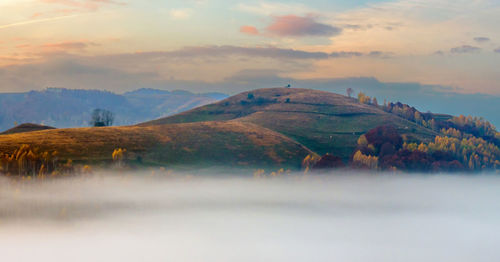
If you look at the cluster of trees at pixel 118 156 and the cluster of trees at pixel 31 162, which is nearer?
the cluster of trees at pixel 31 162

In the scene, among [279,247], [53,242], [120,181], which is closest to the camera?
[53,242]

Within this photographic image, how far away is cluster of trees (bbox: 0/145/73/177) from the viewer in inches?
6875

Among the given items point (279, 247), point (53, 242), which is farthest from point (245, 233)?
point (53, 242)

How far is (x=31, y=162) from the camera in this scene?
177 m

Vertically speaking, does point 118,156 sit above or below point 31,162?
above

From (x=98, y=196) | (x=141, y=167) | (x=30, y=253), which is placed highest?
(x=141, y=167)

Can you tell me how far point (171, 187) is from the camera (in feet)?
630

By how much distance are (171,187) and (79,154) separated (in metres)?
36.1

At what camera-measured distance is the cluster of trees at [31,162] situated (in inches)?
6875

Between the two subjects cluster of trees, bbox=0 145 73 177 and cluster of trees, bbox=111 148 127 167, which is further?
cluster of trees, bbox=111 148 127 167

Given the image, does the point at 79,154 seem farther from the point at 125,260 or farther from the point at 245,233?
the point at 245,233

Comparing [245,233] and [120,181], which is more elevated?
[120,181]

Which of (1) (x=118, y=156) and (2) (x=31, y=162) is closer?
(2) (x=31, y=162)

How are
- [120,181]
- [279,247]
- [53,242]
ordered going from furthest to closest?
[120,181] < [279,247] < [53,242]
